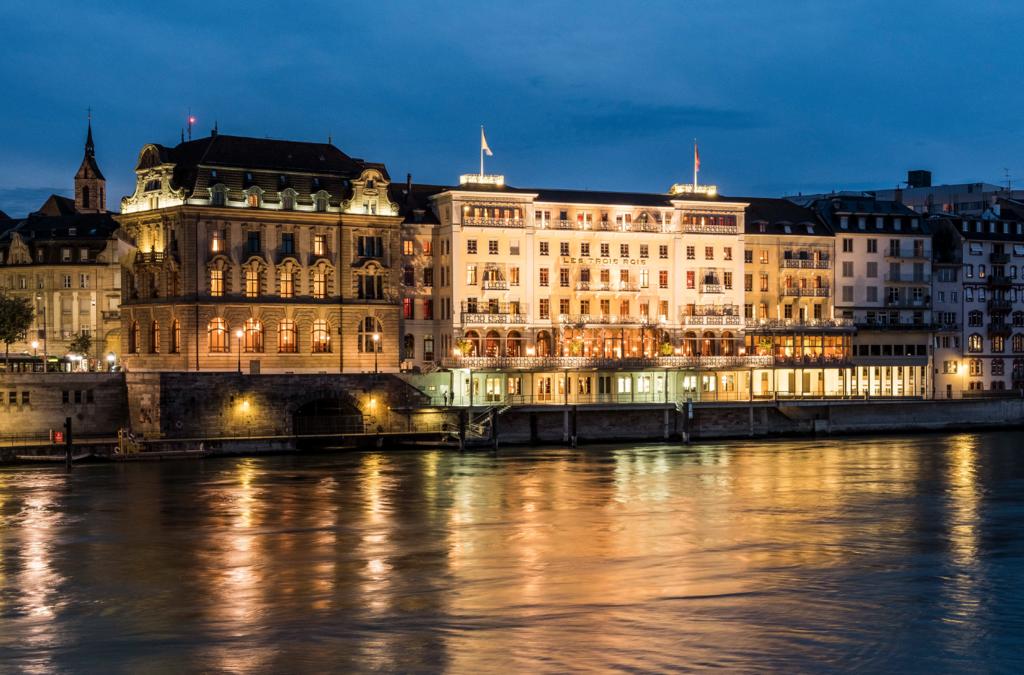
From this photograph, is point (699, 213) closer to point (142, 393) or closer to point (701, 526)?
point (142, 393)

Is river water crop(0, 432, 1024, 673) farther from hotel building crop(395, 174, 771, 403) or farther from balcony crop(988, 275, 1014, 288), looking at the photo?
balcony crop(988, 275, 1014, 288)

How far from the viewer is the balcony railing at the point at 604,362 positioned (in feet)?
358

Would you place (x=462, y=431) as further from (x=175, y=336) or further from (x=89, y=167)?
(x=89, y=167)

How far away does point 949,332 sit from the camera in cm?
13538

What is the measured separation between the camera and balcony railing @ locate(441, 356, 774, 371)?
109250 mm

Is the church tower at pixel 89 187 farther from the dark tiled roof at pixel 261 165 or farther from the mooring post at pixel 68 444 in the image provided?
the mooring post at pixel 68 444

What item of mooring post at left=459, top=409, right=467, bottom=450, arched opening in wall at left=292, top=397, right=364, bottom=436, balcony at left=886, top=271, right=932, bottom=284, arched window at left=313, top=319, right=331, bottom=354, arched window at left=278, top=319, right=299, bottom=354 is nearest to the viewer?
mooring post at left=459, top=409, right=467, bottom=450

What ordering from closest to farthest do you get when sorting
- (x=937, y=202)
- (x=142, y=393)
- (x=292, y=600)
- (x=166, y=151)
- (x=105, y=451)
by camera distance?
(x=292, y=600) → (x=105, y=451) → (x=142, y=393) → (x=166, y=151) → (x=937, y=202)

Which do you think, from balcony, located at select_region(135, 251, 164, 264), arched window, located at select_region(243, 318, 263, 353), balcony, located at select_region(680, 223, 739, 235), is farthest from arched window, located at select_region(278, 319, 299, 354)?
balcony, located at select_region(680, 223, 739, 235)

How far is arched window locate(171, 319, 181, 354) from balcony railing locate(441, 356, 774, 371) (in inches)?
758

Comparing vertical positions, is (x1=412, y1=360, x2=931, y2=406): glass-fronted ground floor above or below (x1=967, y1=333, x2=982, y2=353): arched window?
below

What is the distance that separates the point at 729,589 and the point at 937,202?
129503mm

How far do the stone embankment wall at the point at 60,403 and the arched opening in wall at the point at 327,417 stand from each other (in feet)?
39.1

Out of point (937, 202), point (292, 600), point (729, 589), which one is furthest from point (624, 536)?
point (937, 202)
